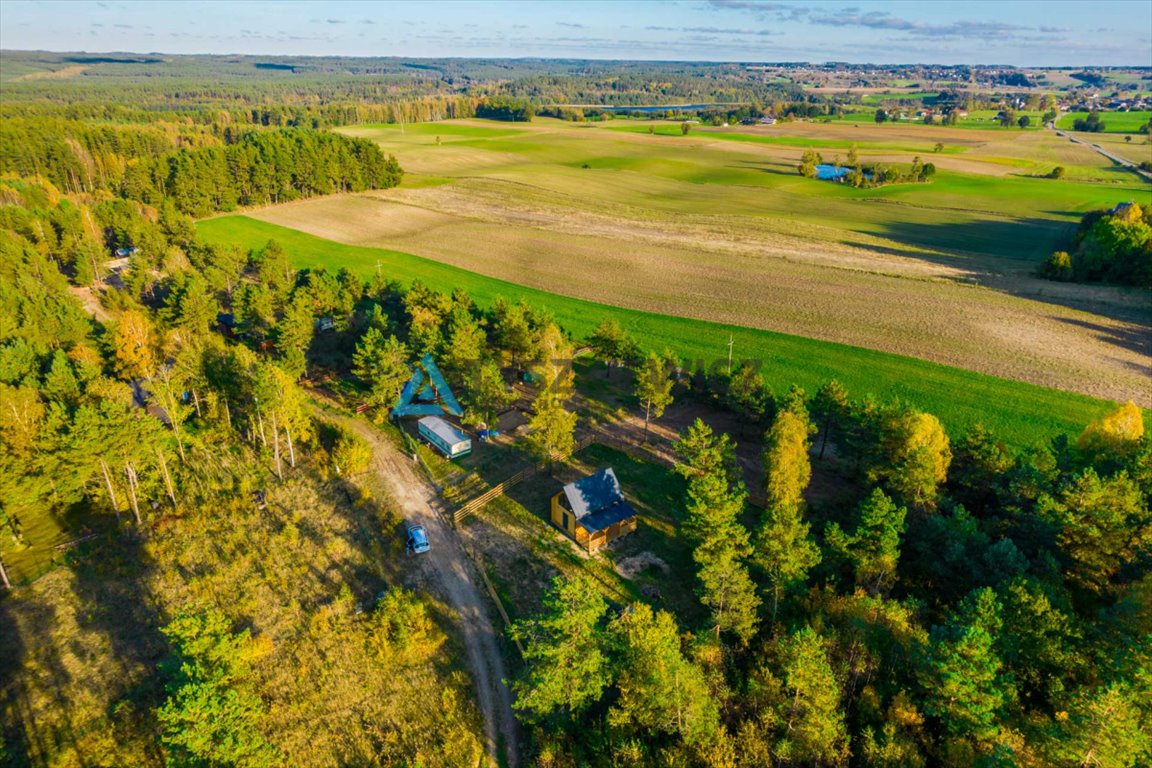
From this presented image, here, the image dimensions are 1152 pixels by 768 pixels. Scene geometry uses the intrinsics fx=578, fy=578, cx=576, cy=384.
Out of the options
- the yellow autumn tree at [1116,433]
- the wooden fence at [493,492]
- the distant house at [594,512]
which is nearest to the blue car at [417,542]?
the wooden fence at [493,492]

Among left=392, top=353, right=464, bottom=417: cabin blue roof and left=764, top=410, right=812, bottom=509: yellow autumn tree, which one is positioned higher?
left=764, top=410, right=812, bottom=509: yellow autumn tree

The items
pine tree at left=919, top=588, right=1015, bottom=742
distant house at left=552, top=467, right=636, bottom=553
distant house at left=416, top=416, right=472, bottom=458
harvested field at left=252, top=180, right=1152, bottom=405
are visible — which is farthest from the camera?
harvested field at left=252, top=180, right=1152, bottom=405

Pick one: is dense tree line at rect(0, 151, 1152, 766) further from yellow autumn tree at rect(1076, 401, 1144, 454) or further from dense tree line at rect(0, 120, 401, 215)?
dense tree line at rect(0, 120, 401, 215)

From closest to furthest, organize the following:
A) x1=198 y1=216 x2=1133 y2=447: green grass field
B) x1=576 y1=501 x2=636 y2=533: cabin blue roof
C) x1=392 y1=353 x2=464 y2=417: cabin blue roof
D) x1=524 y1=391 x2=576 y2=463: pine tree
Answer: x1=576 y1=501 x2=636 y2=533: cabin blue roof → x1=524 y1=391 x2=576 y2=463: pine tree → x1=198 y1=216 x2=1133 y2=447: green grass field → x1=392 y1=353 x2=464 y2=417: cabin blue roof

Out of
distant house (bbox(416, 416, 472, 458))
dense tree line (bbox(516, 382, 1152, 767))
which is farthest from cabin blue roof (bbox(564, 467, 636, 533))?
distant house (bbox(416, 416, 472, 458))

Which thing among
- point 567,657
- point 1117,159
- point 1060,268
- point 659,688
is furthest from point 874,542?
point 1117,159

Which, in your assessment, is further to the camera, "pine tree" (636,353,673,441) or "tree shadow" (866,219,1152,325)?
"tree shadow" (866,219,1152,325)

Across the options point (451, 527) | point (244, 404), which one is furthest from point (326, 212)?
point (451, 527)

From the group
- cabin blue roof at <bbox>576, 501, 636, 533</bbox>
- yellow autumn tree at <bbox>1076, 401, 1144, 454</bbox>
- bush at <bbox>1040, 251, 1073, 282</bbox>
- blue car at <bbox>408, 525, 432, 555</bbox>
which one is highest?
bush at <bbox>1040, 251, 1073, 282</bbox>
